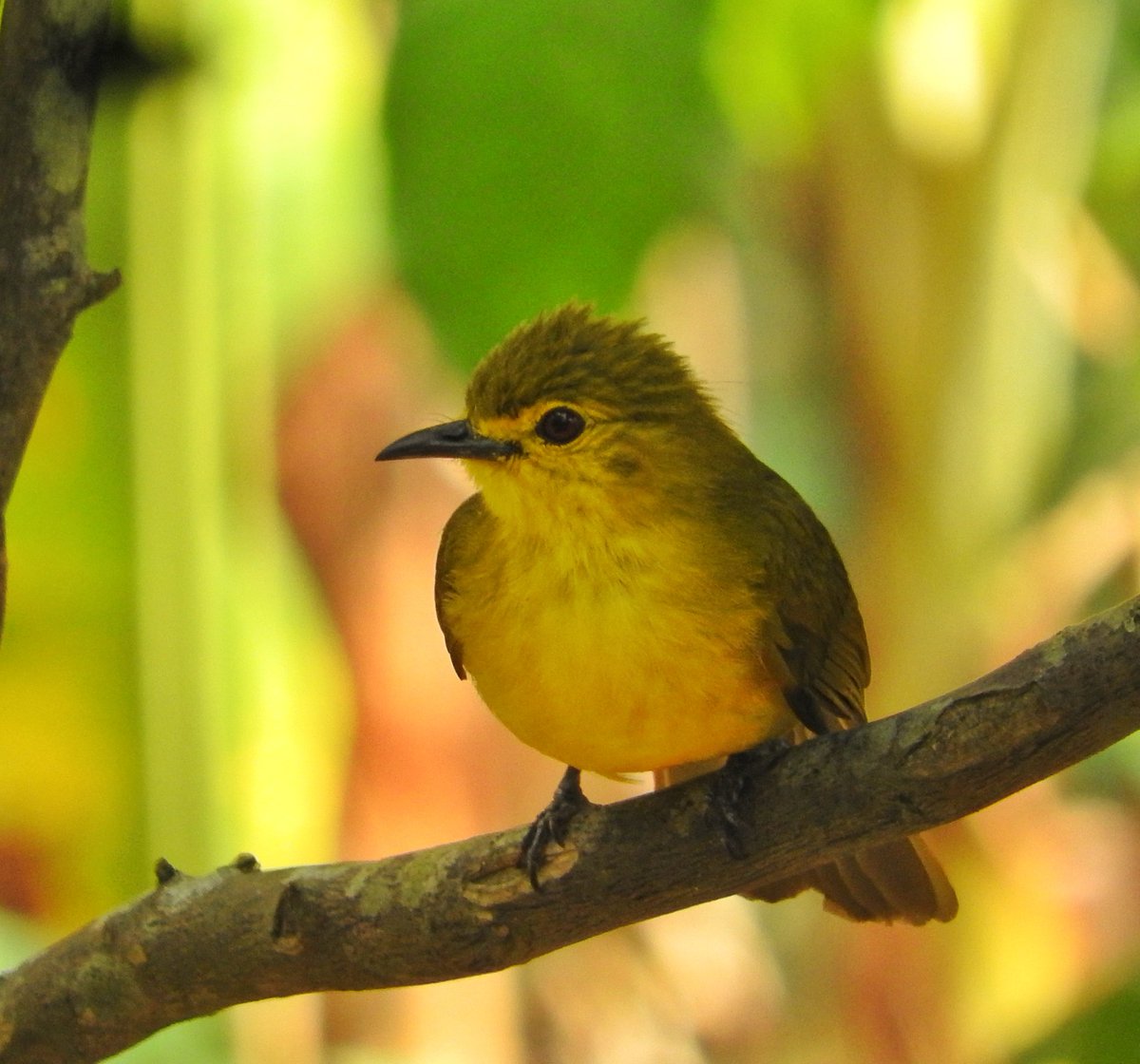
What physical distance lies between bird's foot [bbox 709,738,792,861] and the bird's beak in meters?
0.48

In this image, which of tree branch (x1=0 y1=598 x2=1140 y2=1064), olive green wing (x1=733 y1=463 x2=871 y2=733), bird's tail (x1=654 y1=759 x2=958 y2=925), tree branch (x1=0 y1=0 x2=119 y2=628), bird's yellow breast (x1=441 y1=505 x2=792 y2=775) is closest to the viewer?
tree branch (x1=0 y1=0 x2=119 y2=628)

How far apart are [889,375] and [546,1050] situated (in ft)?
5.48

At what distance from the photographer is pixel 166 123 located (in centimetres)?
243

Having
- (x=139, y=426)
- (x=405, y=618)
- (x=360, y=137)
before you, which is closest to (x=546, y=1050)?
(x=405, y=618)

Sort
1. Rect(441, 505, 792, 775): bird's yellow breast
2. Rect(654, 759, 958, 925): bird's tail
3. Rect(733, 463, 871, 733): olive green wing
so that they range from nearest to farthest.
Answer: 1. Rect(441, 505, 792, 775): bird's yellow breast
2. Rect(733, 463, 871, 733): olive green wing
3. Rect(654, 759, 958, 925): bird's tail

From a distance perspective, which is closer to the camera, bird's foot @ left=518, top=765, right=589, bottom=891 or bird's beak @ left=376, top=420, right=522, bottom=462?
bird's foot @ left=518, top=765, right=589, bottom=891

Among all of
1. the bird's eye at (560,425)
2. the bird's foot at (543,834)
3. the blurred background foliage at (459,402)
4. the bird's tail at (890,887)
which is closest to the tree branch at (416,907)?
the bird's foot at (543,834)

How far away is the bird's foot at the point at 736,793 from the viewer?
5.64 feet

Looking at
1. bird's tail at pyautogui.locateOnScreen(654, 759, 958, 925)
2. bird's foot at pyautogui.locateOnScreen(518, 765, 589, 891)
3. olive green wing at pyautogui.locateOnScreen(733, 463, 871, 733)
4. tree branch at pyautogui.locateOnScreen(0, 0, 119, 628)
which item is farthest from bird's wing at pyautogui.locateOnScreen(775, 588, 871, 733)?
tree branch at pyautogui.locateOnScreen(0, 0, 119, 628)

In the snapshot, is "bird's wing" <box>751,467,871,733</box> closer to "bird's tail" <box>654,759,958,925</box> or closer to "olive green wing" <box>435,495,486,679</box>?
"bird's tail" <box>654,759,958,925</box>

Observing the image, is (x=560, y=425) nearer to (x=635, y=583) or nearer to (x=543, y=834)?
(x=635, y=583)

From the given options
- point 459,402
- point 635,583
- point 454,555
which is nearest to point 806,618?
point 635,583

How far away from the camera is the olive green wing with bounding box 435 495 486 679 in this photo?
7.01ft

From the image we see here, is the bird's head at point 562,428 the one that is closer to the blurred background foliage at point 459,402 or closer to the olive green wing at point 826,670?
the blurred background foliage at point 459,402
